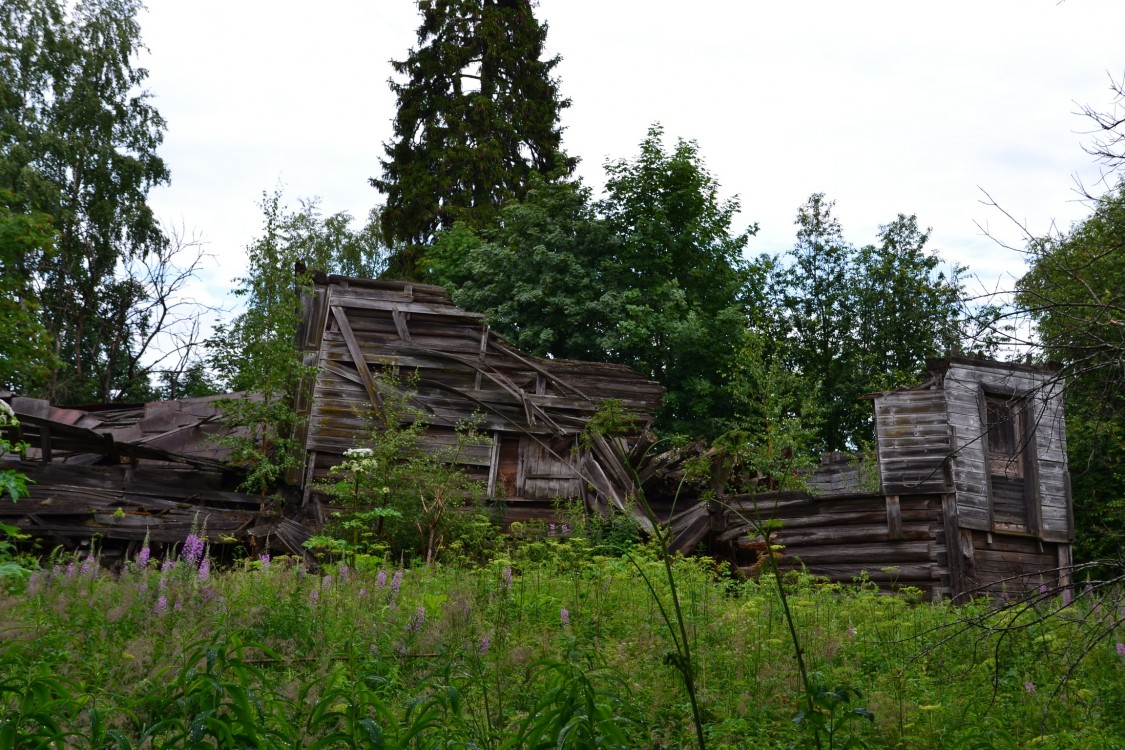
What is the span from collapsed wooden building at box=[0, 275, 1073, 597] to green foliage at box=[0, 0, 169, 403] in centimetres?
1144

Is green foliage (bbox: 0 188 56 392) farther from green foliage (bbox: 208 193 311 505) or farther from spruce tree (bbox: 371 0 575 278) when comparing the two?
spruce tree (bbox: 371 0 575 278)

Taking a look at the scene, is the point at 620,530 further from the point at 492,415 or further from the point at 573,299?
the point at 573,299

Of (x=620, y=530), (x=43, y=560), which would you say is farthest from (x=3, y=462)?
(x=620, y=530)

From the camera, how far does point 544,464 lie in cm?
1873

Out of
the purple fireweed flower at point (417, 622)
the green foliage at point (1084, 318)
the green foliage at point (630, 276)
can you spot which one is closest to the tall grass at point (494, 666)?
the purple fireweed flower at point (417, 622)

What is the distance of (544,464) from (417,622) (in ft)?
38.8

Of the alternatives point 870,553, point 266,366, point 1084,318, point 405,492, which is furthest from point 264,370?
point 1084,318

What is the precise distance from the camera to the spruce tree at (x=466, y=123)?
32000 millimetres

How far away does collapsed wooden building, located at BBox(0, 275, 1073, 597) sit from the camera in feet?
50.9

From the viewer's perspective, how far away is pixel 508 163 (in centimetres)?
3334

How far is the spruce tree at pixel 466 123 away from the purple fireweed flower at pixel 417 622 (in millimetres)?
25254

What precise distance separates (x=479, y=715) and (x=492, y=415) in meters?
13.6

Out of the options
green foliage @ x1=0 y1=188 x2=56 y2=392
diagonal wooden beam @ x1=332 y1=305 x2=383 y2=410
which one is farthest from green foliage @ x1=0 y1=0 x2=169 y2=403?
diagonal wooden beam @ x1=332 y1=305 x2=383 y2=410

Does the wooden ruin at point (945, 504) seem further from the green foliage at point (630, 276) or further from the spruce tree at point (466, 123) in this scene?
the spruce tree at point (466, 123)
